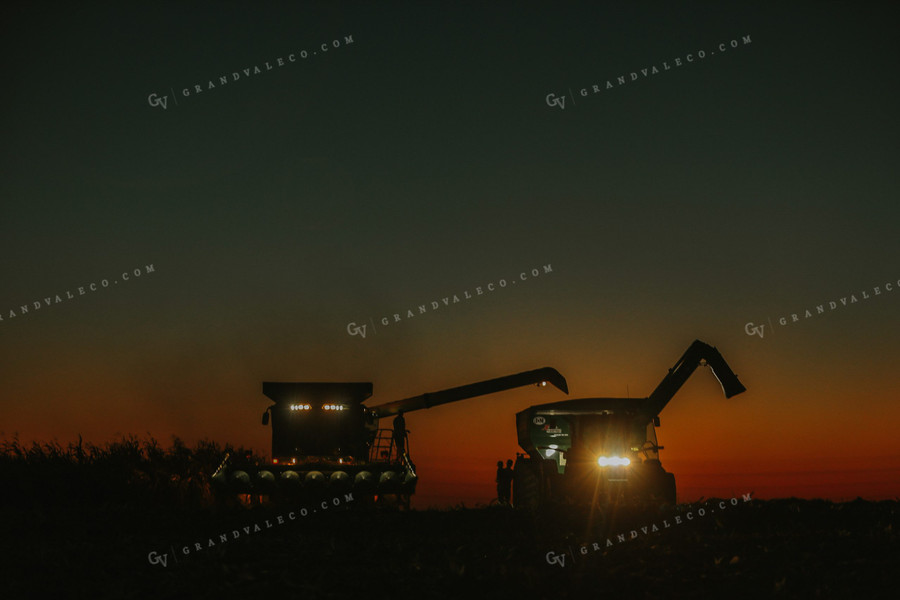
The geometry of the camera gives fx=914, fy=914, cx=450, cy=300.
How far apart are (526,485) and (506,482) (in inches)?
123

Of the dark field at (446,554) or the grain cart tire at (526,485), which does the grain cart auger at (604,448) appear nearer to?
the grain cart tire at (526,485)

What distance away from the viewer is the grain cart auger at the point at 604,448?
21719 mm

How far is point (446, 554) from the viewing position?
12.9 m

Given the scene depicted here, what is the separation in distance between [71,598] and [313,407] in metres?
21.0

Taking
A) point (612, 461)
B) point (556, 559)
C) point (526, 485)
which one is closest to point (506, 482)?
point (526, 485)

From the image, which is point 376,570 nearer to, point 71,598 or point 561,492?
point 71,598

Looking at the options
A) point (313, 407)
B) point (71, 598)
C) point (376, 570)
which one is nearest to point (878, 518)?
point (376, 570)

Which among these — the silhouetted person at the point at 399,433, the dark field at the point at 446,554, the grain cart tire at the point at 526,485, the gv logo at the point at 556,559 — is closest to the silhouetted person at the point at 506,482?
the grain cart tire at the point at 526,485

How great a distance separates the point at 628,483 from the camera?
21750 millimetres

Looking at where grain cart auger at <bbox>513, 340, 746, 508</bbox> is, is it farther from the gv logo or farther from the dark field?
the gv logo

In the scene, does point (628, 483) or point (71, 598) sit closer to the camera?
point (71, 598)

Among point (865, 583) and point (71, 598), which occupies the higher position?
point (71, 598)

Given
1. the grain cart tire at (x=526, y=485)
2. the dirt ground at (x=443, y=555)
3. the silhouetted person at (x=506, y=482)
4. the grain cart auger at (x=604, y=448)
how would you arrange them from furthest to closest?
1. the silhouetted person at (x=506, y=482)
2. the grain cart tire at (x=526, y=485)
3. the grain cart auger at (x=604, y=448)
4. the dirt ground at (x=443, y=555)

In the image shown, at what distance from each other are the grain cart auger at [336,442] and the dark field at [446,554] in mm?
4129
